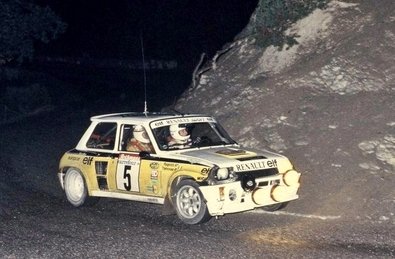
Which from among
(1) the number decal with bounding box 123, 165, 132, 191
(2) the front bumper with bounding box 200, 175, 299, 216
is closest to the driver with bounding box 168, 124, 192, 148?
(1) the number decal with bounding box 123, 165, 132, 191

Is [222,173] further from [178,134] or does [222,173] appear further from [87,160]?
[87,160]

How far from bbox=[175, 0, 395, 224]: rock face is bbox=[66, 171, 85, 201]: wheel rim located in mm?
3656

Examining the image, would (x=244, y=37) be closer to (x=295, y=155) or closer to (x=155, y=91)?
(x=295, y=155)

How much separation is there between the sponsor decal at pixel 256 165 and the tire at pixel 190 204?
0.69m

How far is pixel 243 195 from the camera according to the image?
A: 29.6 ft

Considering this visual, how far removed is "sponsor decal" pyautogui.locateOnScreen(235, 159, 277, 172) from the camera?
9.11 metres

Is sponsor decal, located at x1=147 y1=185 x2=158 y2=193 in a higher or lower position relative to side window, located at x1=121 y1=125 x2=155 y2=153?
lower

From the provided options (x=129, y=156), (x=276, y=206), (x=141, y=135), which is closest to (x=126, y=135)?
(x=141, y=135)

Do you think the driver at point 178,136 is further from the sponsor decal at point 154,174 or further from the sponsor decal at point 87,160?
the sponsor decal at point 87,160

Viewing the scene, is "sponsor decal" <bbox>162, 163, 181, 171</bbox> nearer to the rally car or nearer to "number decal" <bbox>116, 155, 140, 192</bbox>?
the rally car

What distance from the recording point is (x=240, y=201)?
9.02 meters

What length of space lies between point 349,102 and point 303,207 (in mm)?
3592

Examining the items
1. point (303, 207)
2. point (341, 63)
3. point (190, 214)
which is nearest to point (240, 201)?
point (190, 214)

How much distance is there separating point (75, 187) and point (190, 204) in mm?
2884
